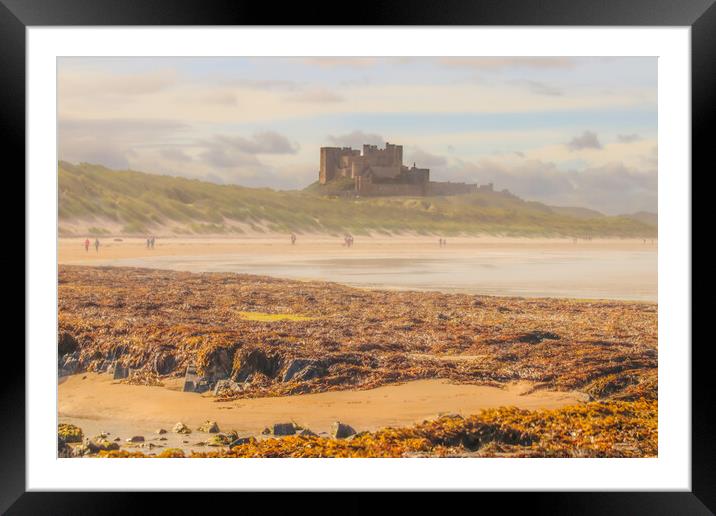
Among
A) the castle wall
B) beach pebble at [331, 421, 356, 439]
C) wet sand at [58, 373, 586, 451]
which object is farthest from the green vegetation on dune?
beach pebble at [331, 421, 356, 439]

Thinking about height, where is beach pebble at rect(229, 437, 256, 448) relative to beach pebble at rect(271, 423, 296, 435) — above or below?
below

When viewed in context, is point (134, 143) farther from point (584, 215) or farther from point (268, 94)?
point (584, 215)

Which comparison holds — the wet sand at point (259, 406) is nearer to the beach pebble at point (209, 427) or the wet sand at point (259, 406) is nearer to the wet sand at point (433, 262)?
the beach pebble at point (209, 427)

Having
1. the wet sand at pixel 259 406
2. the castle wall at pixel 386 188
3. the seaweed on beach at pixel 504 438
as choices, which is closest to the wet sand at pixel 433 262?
the castle wall at pixel 386 188

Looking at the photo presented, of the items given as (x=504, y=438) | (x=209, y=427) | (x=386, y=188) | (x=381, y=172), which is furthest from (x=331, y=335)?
(x=504, y=438)

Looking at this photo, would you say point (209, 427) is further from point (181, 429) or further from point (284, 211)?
point (284, 211)

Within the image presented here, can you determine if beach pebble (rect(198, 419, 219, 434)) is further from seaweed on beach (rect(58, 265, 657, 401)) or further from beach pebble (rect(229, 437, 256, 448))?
seaweed on beach (rect(58, 265, 657, 401))
